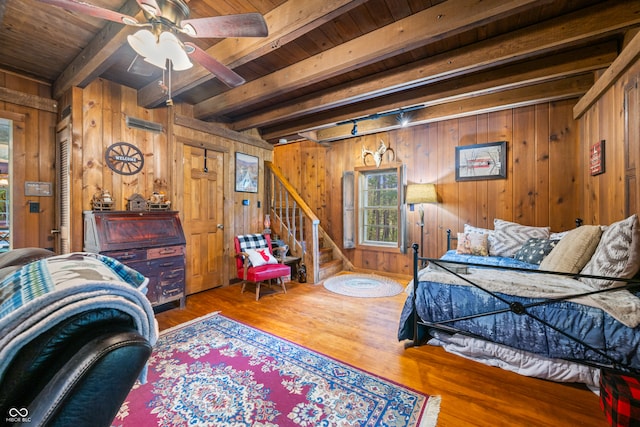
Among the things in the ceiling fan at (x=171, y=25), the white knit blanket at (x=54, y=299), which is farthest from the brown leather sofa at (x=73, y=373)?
the ceiling fan at (x=171, y=25)

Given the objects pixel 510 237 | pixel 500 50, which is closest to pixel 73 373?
pixel 500 50

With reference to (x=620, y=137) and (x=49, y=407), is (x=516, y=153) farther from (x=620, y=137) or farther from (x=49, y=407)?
(x=49, y=407)

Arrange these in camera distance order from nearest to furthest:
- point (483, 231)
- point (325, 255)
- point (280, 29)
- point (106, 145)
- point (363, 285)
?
point (280, 29), point (106, 145), point (483, 231), point (363, 285), point (325, 255)

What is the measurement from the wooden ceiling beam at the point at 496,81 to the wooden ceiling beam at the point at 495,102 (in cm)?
12

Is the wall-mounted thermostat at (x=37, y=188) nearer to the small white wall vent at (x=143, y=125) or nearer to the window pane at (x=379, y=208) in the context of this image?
the small white wall vent at (x=143, y=125)

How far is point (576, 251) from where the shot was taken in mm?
2020

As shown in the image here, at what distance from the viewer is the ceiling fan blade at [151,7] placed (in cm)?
143

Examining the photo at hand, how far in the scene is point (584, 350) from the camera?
1.68m

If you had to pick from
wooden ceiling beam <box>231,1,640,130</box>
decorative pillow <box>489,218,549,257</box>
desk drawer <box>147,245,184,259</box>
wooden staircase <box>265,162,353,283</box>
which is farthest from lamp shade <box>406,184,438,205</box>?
desk drawer <box>147,245,184,259</box>

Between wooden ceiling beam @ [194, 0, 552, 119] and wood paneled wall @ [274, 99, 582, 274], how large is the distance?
2.41 metres

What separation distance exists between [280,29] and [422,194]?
2.95 metres

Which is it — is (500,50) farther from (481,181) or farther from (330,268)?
(330,268)

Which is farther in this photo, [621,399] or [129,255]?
[129,255]

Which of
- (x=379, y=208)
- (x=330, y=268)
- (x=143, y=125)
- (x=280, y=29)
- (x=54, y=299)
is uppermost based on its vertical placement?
(x=280, y=29)
